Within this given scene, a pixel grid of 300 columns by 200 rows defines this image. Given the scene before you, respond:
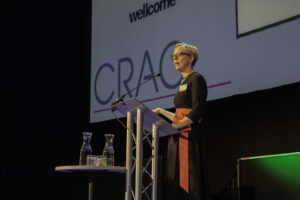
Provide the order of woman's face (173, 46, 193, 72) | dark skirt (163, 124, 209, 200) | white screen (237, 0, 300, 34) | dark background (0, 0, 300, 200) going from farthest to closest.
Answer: dark background (0, 0, 300, 200)
white screen (237, 0, 300, 34)
woman's face (173, 46, 193, 72)
dark skirt (163, 124, 209, 200)

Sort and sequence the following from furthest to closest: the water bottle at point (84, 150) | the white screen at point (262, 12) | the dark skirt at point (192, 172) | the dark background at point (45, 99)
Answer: the dark background at point (45, 99), the white screen at point (262, 12), the water bottle at point (84, 150), the dark skirt at point (192, 172)

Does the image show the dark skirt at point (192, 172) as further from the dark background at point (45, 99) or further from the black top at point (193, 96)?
the dark background at point (45, 99)

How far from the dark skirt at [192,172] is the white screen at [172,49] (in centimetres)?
85

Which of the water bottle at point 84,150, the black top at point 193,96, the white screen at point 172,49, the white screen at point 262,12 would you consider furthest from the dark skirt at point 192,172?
the white screen at point 262,12

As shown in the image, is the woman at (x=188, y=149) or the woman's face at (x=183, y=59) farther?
the woman's face at (x=183, y=59)

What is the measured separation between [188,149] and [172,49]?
1.52 metres

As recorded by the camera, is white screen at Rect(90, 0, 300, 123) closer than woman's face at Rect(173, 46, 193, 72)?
No

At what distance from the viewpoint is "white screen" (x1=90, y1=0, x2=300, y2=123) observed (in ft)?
11.1

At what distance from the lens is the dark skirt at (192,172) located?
2.76 m

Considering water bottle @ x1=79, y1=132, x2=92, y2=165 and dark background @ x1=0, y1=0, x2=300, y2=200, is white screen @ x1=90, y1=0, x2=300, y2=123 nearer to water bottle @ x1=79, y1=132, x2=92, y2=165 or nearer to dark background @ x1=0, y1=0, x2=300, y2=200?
dark background @ x1=0, y1=0, x2=300, y2=200

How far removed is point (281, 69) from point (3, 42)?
320 cm

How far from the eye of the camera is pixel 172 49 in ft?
13.7

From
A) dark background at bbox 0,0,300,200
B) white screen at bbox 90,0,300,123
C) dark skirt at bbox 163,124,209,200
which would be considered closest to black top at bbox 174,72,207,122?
dark skirt at bbox 163,124,209,200

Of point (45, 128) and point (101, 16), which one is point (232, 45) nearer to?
point (101, 16)
